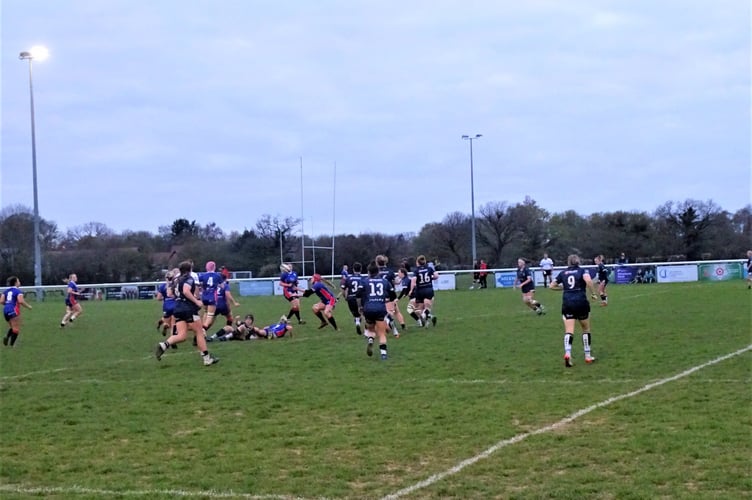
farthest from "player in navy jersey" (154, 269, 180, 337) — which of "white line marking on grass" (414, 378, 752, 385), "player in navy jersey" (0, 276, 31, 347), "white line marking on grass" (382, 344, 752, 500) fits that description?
"white line marking on grass" (382, 344, 752, 500)

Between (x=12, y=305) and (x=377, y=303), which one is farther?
(x=12, y=305)

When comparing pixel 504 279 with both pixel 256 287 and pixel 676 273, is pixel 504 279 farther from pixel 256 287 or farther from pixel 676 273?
pixel 256 287

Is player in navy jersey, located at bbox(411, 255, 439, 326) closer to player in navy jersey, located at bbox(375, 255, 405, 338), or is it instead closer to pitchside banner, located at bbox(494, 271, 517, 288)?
player in navy jersey, located at bbox(375, 255, 405, 338)

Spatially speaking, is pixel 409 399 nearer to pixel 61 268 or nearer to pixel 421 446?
pixel 421 446

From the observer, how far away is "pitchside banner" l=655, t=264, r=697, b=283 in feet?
150

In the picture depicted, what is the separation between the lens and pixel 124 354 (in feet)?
62.6

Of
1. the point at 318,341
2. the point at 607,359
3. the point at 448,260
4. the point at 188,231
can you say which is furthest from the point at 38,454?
the point at 188,231

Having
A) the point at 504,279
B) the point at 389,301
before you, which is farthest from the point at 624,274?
the point at 389,301

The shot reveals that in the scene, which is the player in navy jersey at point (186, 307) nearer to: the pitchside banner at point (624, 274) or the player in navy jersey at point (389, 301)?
the player in navy jersey at point (389, 301)

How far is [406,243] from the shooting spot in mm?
89812

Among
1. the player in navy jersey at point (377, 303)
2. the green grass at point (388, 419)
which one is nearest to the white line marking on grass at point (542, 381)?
the green grass at point (388, 419)

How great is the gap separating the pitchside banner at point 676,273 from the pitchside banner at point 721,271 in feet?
1.47

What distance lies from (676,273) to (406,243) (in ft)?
149

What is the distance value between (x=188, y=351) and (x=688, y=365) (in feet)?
34.0
